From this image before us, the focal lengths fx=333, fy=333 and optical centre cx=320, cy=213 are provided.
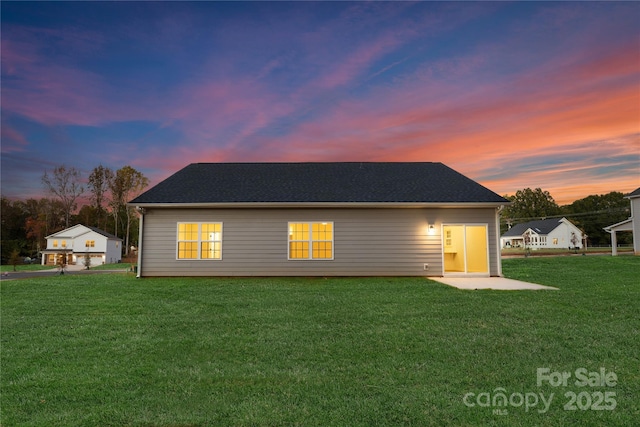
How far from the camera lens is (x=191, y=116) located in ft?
59.0

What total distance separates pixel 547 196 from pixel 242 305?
296ft

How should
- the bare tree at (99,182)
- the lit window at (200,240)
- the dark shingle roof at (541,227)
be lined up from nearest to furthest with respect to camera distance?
the lit window at (200,240) → the bare tree at (99,182) → the dark shingle roof at (541,227)

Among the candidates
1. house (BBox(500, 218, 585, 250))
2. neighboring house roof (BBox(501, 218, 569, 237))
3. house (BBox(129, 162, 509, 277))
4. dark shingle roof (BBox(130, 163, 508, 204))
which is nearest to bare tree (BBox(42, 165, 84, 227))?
dark shingle roof (BBox(130, 163, 508, 204))

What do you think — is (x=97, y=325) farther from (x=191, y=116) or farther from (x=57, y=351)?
(x=191, y=116)

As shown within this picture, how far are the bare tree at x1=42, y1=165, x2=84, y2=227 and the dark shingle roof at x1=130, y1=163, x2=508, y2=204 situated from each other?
3207 cm

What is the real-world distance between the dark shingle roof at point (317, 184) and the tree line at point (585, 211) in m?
42.0

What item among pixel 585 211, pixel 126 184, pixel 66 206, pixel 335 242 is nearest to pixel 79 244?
pixel 66 206

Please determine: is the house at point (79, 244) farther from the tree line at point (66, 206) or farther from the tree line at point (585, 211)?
the tree line at point (585, 211)

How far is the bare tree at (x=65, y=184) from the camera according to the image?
37.9 meters

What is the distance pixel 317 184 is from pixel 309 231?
231 centimetres

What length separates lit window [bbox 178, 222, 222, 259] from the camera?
12.9 m


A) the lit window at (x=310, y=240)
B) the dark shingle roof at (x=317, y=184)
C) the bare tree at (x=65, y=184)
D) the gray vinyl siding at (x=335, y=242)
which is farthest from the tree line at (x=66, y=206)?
the lit window at (x=310, y=240)

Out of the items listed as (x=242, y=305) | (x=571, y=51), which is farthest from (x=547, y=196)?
(x=242, y=305)

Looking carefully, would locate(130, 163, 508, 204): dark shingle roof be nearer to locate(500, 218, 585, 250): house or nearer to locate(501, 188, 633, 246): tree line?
locate(501, 188, 633, 246): tree line
